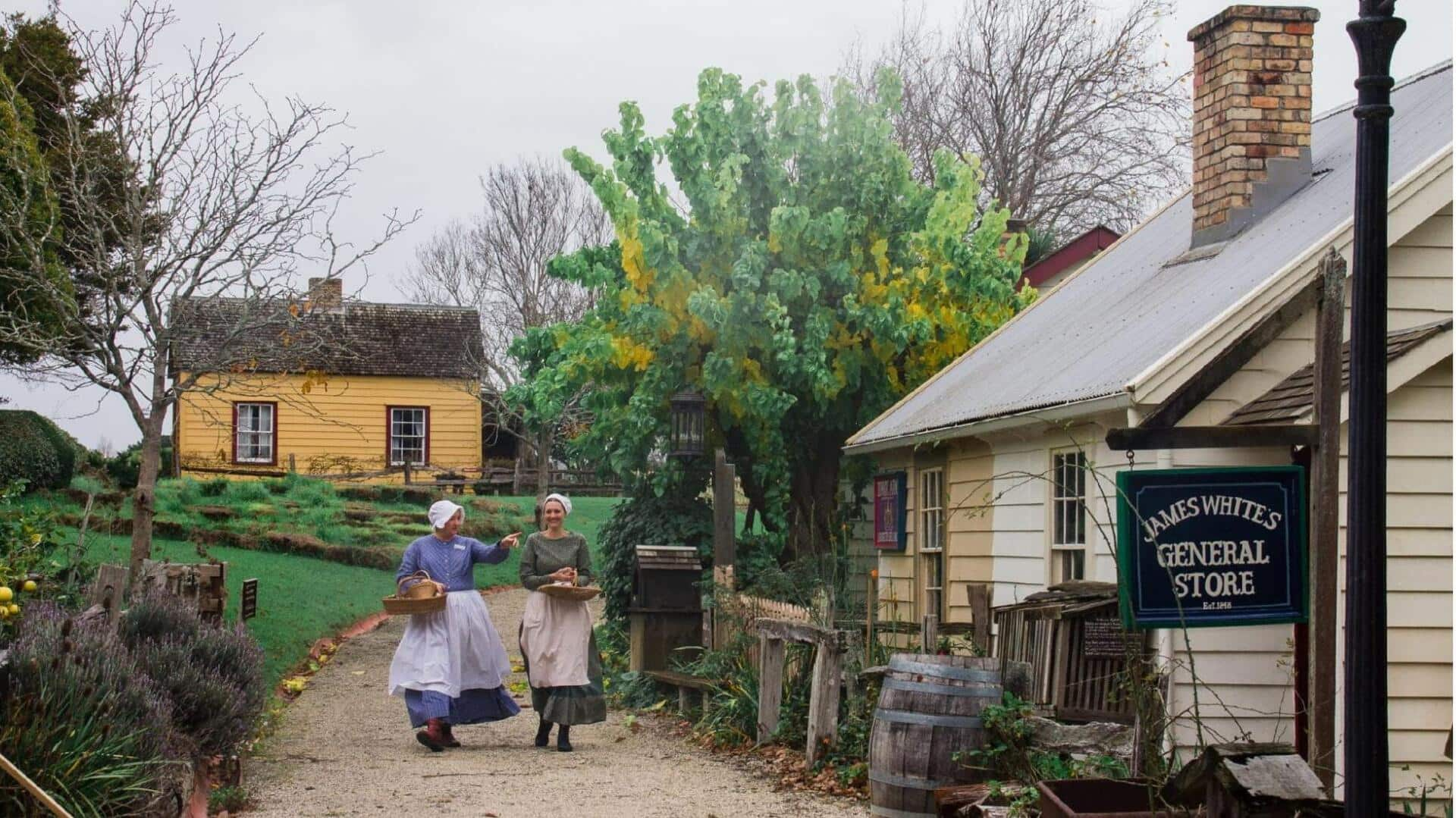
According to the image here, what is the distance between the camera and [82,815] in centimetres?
670

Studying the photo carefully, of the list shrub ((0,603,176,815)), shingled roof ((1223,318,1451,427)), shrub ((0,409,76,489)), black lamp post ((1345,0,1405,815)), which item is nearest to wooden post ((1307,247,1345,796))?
black lamp post ((1345,0,1405,815))

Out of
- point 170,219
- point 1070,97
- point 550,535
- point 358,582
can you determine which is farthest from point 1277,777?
point 1070,97

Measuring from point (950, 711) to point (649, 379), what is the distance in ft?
31.2

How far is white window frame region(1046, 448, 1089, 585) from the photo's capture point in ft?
36.4

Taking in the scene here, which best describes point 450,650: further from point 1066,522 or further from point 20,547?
point 1066,522

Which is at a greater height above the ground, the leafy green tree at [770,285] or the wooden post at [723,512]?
the leafy green tree at [770,285]

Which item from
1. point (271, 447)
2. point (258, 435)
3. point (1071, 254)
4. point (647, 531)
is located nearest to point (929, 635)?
point (647, 531)

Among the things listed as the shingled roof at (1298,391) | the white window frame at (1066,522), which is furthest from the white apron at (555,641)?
the shingled roof at (1298,391)

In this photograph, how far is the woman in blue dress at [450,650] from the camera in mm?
11289

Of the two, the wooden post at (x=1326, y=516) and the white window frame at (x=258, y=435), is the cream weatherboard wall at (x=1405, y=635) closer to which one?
the wooden post at (x=1326, y=516)

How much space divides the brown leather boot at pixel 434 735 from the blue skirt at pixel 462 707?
0.04 metres

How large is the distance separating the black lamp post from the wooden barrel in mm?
3295

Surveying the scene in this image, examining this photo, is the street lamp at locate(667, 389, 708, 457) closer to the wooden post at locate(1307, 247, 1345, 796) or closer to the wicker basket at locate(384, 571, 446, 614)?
the wicker basket at locate(384, 571, 446, 614)

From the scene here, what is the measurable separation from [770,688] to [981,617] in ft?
5.02
